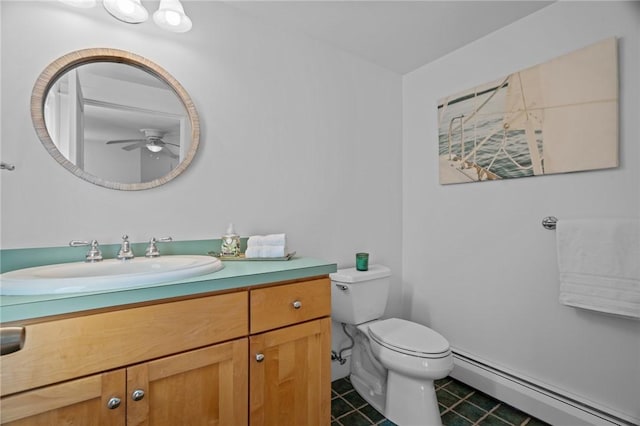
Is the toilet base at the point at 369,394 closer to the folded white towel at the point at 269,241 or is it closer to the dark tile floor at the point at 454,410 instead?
the dark tile floor at the point at 454,410

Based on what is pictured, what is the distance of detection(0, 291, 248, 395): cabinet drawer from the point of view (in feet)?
2.41

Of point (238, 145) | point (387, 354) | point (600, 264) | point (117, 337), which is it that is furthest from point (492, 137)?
point (117, 337)

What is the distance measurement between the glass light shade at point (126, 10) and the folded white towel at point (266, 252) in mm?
1078

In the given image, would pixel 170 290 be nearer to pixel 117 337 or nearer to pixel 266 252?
pixel 117 337

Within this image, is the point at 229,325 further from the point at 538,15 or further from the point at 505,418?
the point at 538,15

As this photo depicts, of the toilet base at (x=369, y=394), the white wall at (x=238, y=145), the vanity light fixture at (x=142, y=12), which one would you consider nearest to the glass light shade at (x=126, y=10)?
the vanity light fixture at (x=142, y=12)

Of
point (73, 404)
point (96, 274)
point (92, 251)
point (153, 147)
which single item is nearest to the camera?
point (73, 404)

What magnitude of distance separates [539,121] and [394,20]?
3.21 ft

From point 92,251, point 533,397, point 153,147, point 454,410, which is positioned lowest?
point 454,410

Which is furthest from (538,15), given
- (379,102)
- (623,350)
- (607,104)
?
(623,350)

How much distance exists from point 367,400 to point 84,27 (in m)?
2.30

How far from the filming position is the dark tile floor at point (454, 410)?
1.55 meters

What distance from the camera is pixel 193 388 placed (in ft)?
3.14

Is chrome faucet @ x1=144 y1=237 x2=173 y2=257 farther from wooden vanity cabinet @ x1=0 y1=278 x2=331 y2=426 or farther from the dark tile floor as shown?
the dark tile floor
